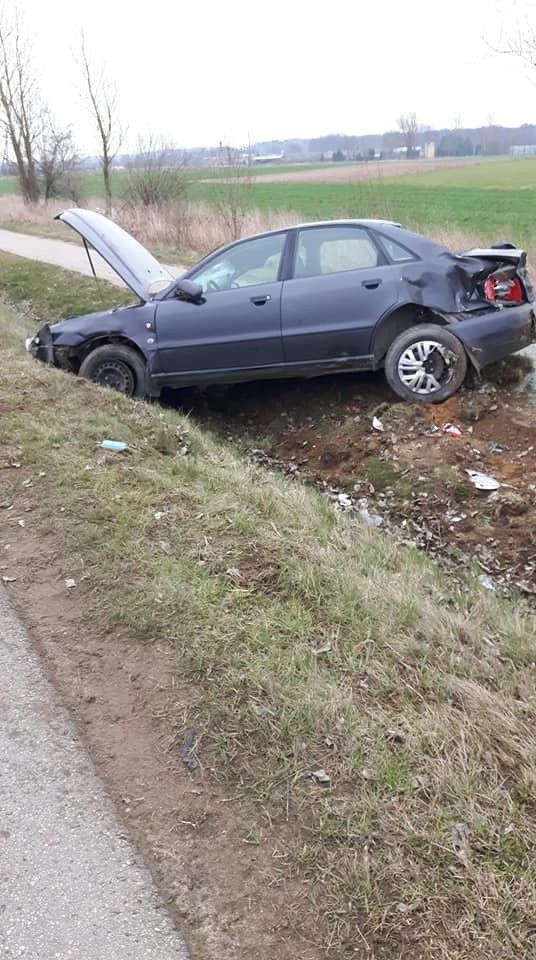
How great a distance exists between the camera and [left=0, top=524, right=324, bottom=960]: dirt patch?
2404 mm

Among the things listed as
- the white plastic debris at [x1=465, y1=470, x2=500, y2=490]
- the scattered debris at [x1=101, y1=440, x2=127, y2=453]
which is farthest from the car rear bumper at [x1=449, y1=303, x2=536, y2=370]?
the scattered debris at [x1=101, y1=440, x2=127, y2=453]

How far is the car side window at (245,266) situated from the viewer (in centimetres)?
754

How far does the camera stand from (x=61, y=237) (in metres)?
27.3

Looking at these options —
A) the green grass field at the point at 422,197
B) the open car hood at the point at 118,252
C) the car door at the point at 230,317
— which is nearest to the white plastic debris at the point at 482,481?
the car door at the point at 230,317

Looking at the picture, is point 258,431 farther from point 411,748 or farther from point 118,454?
point 411,748

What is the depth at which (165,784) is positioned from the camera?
9.71ft

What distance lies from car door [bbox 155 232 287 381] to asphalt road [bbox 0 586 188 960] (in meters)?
4.80

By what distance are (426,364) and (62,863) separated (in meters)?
5.59

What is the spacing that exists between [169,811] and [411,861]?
888 millimetres

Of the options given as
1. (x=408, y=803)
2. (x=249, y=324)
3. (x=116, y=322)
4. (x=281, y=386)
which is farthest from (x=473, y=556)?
(x=116, y=322)

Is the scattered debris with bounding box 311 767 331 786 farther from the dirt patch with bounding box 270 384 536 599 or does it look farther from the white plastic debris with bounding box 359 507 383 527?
the white plastic debris with bounding box 359 507 383 527

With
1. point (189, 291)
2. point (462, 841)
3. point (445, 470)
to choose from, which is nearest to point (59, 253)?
point (189, 291)

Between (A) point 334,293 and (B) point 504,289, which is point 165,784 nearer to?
(A) point 334,293

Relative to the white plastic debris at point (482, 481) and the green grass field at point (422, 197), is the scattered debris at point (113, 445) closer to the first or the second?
the white plastic debris at point (482, 481)
